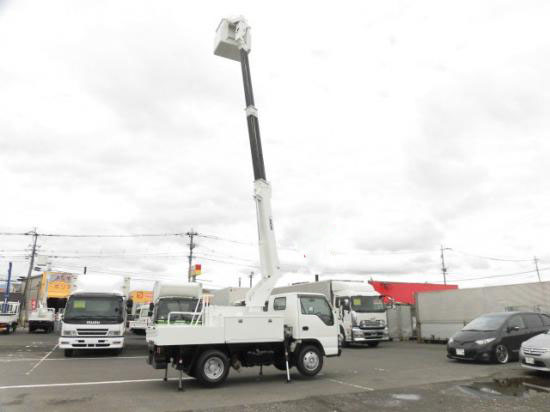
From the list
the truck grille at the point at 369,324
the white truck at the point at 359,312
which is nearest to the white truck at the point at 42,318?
the white truck at the point at 359,312

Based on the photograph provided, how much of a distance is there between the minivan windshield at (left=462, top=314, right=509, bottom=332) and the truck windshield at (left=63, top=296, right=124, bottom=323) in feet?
39.5

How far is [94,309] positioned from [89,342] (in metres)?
1.13

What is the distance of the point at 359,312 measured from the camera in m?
20.6

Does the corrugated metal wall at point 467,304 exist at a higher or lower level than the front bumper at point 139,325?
higher

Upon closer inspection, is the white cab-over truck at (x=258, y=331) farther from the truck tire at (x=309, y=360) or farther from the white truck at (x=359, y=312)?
the white truck at (x=359, y=312)

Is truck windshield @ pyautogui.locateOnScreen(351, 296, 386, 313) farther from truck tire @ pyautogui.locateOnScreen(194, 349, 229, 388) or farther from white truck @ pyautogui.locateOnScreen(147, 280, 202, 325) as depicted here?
truck tire @ pyautogui.locateOnScreen(194, 349, 229, 388)

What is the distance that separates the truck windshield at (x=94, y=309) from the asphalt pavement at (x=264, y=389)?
1947mm

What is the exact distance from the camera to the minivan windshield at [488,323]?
1297cm

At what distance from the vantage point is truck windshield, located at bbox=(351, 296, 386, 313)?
67.8 feet

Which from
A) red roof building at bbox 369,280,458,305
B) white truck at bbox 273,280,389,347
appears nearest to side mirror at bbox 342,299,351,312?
white truck at bbox 273,280,389,347

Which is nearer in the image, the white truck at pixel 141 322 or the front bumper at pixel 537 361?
the front bumper at pixel 537 361

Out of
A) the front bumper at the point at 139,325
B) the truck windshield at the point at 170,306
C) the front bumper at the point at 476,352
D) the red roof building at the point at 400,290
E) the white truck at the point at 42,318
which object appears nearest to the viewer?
the front bumper at the point at 476,352

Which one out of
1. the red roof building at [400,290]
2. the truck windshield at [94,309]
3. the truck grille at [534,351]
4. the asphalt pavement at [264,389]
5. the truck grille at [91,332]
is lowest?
the asphalt pavement at [264,389]

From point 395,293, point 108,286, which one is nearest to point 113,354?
point 108,286
